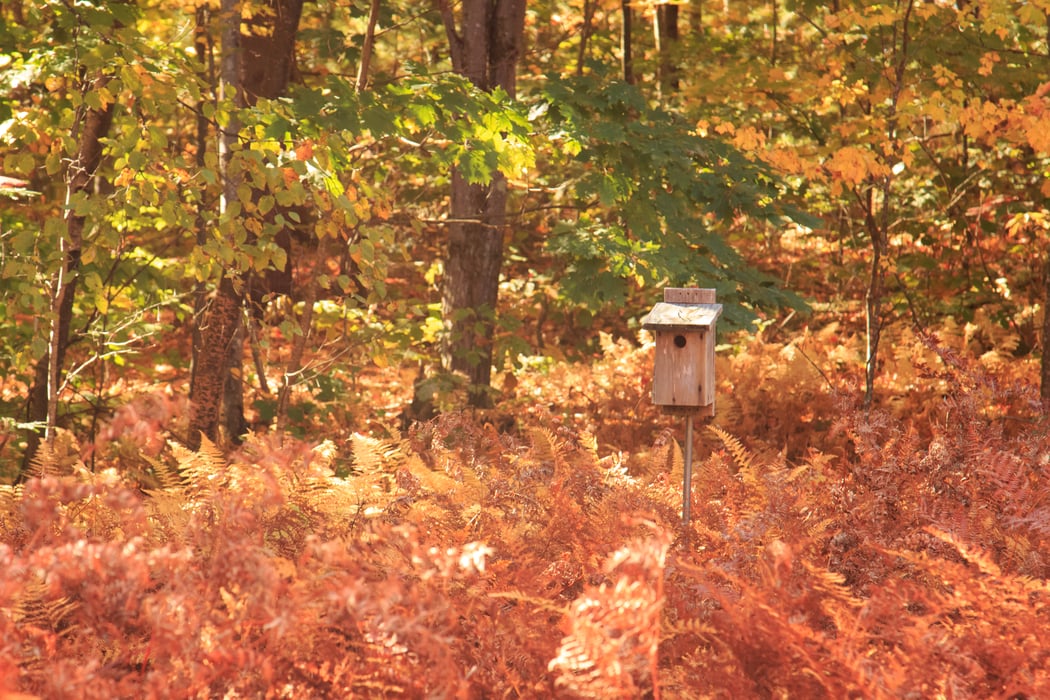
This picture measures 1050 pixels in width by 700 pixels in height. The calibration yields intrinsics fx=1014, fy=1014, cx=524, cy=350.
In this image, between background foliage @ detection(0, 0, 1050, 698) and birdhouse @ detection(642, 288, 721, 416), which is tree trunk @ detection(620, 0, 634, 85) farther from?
birdhouse @ detection(642, 288, 721, 416)

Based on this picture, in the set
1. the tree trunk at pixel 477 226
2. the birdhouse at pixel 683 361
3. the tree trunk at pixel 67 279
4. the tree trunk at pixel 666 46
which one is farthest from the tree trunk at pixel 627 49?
the birdhouse at pixel 683 361

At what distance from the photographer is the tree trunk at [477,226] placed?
7.72m

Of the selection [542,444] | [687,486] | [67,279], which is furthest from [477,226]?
[687,486]

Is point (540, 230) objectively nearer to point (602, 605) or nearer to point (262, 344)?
point (262, 344)

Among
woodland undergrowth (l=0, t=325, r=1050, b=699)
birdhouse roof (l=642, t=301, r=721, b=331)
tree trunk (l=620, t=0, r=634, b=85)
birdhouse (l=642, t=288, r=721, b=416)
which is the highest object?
tree trunk (l=620, t=0, r=634, b=85)

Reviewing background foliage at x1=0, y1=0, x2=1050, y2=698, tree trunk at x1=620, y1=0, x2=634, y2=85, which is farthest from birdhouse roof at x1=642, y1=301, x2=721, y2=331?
tree trunk at x1=620, y1=0, x2=634, y2=85

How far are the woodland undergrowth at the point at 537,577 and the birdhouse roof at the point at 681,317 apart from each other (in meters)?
0.55

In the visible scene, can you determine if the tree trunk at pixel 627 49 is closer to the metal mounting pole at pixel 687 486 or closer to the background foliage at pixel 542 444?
the background foliage at pixel 542 444

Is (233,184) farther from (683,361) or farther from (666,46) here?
(666,46)

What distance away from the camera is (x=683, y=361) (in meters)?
4.43

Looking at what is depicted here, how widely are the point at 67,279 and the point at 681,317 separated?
10.6 feet

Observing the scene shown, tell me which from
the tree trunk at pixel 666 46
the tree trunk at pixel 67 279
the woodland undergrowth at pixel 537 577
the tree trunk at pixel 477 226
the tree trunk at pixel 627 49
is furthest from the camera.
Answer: the tree trunk at pixel 666 46

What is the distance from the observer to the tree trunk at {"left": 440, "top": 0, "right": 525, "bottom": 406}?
7.72 metres

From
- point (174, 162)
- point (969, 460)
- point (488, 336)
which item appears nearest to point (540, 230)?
point (488, 336)
